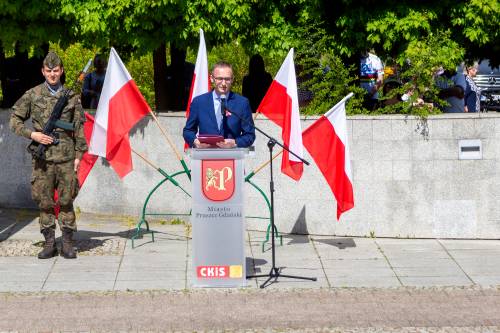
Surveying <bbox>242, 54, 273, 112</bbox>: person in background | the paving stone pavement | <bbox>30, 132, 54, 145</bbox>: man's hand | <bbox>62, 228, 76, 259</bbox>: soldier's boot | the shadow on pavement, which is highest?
<bbox>242, 54, 273, 112</bbox>: person in background

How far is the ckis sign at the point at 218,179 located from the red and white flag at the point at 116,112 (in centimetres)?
205

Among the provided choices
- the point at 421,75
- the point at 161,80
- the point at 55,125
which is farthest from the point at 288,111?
the point at 161,80

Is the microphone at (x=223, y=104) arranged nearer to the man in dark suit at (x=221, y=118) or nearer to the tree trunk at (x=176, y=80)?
the man in dark suit at (x=221, y=118)

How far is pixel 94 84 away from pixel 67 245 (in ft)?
17.2

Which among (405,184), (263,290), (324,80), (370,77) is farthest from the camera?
(370,77)

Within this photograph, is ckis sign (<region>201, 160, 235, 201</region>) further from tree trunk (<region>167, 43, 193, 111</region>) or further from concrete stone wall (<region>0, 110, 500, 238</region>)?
tree trunk (<region>167, 43, 193, 111</region>)

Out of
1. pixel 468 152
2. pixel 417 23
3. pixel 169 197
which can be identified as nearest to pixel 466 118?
pixel 468 152

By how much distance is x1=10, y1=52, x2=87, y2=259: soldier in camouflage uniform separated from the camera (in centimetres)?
1213

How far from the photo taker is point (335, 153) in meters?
12.7

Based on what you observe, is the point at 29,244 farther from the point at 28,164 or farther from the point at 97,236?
the point at 28,164

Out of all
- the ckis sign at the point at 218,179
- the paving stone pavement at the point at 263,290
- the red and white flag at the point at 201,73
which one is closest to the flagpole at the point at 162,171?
the paving stone pavement at the point at 263,290

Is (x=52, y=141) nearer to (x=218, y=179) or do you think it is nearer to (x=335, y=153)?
(x=218, y=179)

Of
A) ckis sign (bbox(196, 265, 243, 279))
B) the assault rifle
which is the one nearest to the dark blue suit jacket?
ckis sign (bbox(196, 265, 243, 279))

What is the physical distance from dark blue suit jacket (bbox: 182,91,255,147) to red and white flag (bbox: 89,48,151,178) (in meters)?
1.32
